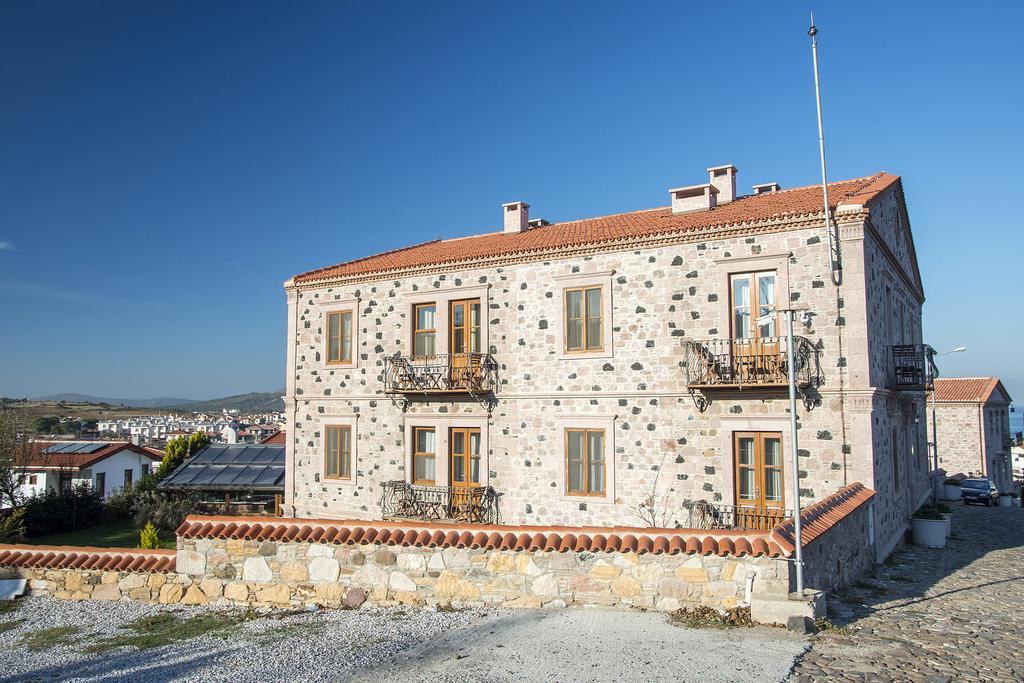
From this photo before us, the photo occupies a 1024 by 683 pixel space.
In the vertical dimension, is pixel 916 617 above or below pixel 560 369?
below

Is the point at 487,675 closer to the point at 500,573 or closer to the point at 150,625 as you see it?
the point at 500,573

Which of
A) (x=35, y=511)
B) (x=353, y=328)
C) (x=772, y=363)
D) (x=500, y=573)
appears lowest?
(x=35, y=511)

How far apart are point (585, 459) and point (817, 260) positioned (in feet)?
22.0

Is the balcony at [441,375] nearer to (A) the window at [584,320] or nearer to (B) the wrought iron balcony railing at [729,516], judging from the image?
(A) the window at [584,320]

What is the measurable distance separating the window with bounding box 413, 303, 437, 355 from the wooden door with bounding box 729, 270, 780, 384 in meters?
8.01

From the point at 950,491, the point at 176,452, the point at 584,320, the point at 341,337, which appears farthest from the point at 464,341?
the point at 176,452

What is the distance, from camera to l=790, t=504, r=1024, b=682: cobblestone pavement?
7.44m

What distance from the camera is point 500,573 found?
9.98 meters

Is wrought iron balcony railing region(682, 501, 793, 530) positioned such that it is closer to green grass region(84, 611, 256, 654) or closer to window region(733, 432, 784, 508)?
window region(733, 432, 784, 508)

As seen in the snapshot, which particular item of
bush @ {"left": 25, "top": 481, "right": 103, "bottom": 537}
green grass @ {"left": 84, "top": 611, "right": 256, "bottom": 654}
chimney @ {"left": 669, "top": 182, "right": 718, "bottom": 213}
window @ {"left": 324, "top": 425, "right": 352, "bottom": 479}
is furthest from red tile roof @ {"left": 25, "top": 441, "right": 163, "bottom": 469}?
chimney @ {"left": 669, "top": 182, "right": 718, "bottom": 213}

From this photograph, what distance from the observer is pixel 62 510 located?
28.6m

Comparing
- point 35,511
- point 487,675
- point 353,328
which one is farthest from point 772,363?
point 35,511

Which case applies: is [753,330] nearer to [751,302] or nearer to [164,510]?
[751,302]

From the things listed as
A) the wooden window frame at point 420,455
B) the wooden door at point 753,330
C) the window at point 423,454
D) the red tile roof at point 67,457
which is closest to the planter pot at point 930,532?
the wooden door at point 753,330
